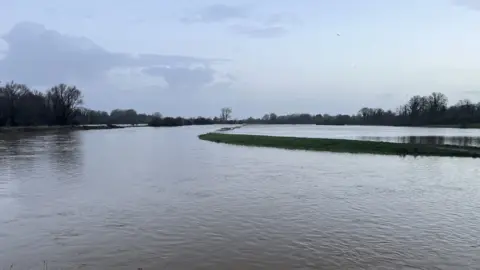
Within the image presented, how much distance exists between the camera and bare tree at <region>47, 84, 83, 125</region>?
120 meters

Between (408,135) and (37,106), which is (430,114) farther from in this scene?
(37,106)

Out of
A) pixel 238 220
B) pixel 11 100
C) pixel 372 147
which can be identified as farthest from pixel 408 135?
pixel 11 100

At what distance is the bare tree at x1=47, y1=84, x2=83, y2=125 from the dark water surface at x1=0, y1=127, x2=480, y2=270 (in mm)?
105503

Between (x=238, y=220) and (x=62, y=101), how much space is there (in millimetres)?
121782

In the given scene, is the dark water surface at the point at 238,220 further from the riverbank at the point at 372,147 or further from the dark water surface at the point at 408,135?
the dark water surface at the point at 408,135

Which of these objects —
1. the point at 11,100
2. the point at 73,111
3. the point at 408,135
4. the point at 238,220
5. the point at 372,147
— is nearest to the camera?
the point at 238,220

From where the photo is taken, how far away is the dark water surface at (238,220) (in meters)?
9.04

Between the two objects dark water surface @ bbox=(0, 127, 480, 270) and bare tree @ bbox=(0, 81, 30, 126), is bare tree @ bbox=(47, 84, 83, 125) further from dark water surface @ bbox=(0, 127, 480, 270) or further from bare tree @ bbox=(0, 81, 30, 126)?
dark water surface @ bbox=(0, 127, 480, 270)

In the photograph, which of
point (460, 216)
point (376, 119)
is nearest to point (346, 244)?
point (460, 216)

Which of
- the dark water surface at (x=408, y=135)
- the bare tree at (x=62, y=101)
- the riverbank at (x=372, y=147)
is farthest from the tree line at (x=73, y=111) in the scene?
the riverbank at (x=372, y=147)

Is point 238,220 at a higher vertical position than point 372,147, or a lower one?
lower

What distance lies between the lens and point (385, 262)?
8.75 m

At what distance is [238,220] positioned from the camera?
12.4 m

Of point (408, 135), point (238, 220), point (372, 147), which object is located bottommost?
point (238, 220)
